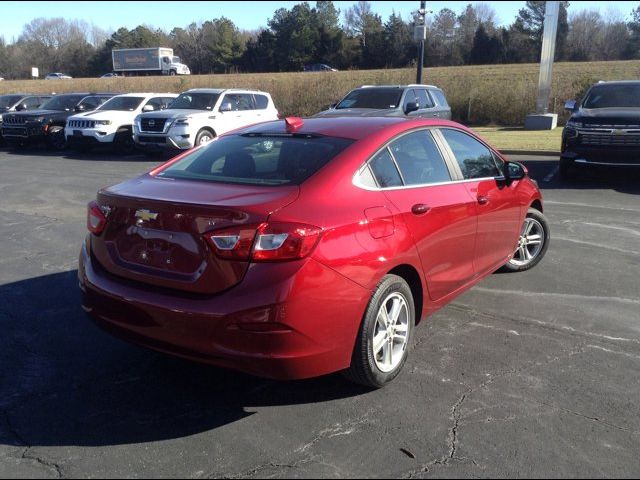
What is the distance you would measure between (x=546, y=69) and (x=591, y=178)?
1162 cm

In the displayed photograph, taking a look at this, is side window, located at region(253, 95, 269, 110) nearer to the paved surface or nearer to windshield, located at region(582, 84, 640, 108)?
windshield, located at region(582, 84, 640, 108)

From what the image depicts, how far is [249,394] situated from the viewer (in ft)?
11.8

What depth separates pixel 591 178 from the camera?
12.2 m

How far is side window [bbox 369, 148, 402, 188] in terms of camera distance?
374cm

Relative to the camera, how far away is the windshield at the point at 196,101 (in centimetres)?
1631

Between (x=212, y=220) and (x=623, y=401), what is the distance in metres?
2.62

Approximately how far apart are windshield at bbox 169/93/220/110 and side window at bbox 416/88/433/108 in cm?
568

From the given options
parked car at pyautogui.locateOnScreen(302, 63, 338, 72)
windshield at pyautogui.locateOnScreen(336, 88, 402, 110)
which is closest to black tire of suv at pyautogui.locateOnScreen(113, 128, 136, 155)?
windshield at pyautogui.locateOnScreen(336, 88, 402, 110)

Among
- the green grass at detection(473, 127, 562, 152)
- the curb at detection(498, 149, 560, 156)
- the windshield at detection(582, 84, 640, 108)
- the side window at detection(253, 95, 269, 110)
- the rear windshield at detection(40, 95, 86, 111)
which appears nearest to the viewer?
the windshield at detection(582, 84, 640, 108)

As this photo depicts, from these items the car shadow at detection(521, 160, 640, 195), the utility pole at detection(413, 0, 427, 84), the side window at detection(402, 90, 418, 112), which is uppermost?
the utility pole at detection(413, 0, 427, 84)

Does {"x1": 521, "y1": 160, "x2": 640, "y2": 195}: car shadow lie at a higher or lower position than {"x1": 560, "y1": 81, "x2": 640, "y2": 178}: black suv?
lower

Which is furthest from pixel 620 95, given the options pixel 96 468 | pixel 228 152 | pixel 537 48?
pixel 537 48

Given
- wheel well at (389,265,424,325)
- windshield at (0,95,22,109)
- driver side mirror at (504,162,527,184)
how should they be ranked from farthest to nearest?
1. windshield at (0,95,22,109)
2. driver side mirror at (504,162,527,184)
3. wheel well at (389,265,424,325)

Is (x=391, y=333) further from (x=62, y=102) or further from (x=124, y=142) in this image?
(x=62, y=102)
